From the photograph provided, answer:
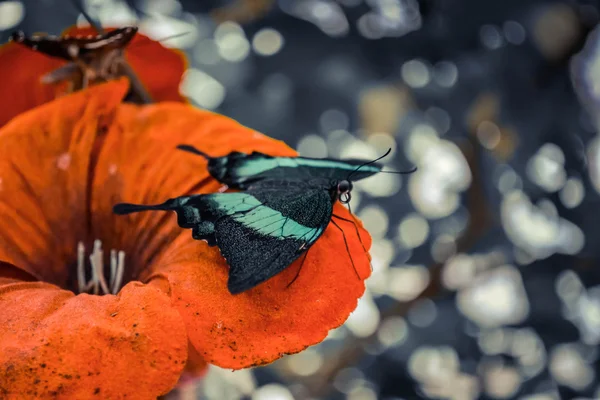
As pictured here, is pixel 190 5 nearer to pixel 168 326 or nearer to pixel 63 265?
pixel 63 265

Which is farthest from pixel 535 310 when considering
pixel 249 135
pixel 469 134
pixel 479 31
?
pixel 249 135

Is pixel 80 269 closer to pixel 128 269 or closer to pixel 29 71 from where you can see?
pixel 128 269

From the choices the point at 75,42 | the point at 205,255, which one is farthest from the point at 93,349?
the point at 75,42

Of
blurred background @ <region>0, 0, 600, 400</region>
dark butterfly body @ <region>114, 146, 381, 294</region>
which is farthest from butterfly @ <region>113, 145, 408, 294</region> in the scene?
blurred background @ <region>0, 0, 600, 400</region>

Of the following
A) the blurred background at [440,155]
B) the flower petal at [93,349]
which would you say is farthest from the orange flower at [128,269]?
the blurred background at [440,155]

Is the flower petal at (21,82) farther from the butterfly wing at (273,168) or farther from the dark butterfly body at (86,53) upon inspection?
the butterfly wing at (273,168)

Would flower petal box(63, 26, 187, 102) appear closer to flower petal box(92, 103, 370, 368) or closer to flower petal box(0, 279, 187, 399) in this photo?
flower petal box(92, 103, 370, 368)
